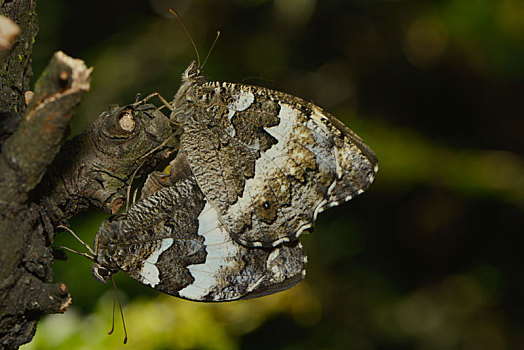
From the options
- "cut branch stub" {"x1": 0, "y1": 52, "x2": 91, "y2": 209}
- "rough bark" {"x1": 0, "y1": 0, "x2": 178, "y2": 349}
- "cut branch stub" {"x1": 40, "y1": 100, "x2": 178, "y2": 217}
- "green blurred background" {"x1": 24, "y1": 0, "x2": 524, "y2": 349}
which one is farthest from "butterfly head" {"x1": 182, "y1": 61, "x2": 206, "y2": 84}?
"green blurred background" {"x1": 24, "y1": 0, "x2": 524, "y2": 349}

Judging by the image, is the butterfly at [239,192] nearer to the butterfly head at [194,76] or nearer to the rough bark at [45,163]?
the butterfly head at [194,76]

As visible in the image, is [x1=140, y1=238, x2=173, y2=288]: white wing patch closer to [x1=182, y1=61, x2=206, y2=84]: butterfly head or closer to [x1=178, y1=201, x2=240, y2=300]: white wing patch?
[x1=178, y1=201, x2=240, y2=300]: white wing patch

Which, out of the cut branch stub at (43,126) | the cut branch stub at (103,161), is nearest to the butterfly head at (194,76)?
the cut branch stub at (103,161)

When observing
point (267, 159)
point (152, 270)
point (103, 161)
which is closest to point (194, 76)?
point (267, 159)

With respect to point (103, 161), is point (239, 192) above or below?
below

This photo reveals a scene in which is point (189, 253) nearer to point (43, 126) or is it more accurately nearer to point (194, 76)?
point (194, 76)

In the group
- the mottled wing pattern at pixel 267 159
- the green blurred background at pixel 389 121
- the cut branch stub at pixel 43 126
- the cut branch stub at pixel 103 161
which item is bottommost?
the green blurred background at pixel 389 121
